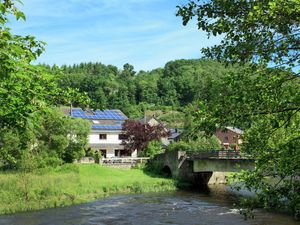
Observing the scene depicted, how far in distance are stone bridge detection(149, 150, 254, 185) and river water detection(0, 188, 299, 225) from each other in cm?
828

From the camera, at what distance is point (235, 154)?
46125 millimetres

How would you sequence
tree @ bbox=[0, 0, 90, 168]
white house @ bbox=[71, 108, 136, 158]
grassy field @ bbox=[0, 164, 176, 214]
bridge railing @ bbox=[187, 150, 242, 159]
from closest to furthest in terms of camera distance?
tree @ bbox=[0, 0, 90, 168], grassy field @ bbox=[0, 164, 176, 214], bridge railing @ bbox=[187, 150, 242, 159], white house @ bbox=[71, 108, 136, 158]

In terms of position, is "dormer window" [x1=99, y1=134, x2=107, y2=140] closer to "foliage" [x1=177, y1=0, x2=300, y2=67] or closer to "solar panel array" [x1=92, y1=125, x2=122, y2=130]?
"solar panel array" [x1=92, y1=125, x2=122, y2=130]

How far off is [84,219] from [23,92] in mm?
23097

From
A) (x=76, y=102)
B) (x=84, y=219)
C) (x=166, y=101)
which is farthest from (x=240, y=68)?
(x=166, y=101)

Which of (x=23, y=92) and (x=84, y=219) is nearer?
(x=23, y=92)

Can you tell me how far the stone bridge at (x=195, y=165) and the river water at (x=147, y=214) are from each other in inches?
326

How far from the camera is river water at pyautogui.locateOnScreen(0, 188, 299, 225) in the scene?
2891cm

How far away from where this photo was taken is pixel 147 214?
3194 centimetres

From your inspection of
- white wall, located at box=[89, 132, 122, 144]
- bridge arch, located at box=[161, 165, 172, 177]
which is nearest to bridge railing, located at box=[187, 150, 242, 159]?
bridge arch, located at box=[161, 165, 172, 177]

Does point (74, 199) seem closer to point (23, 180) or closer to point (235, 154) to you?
point (23, 180)

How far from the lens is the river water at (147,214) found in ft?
94.8

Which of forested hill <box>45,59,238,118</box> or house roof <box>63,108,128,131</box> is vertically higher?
forested hill <box>45,59,238,118</box>

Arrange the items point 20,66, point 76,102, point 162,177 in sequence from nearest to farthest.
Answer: point 20,66, point 76,102, point 162,177
